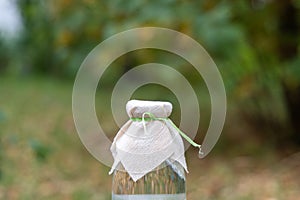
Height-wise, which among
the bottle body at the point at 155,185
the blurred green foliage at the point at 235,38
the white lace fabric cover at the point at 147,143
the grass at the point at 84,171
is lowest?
the bottle body at the point at 155,185

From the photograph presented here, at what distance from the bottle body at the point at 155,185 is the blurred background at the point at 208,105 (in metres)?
1.27

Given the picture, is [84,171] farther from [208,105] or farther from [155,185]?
[155,185]

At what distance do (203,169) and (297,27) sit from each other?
1258 millimetres

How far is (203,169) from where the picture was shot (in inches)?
192

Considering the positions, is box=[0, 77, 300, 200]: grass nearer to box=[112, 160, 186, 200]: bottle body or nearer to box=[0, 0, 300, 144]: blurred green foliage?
box=[0, 0, 300, 144]: blurred green foliage

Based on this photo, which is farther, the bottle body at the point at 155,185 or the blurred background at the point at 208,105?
the blurred background at the point at 208,105

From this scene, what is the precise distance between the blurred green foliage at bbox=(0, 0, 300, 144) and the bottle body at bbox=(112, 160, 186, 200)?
8.14 ft

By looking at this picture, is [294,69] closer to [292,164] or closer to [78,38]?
[292,164]

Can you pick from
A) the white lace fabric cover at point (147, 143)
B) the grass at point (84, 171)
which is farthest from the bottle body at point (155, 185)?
the grass at point (84, 171)

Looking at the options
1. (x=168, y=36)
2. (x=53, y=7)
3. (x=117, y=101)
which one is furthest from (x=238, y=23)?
(x=53, y=7)

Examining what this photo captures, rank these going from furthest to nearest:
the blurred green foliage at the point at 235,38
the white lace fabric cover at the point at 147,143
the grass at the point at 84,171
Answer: the blurred green foliage at the point at 235,38 < the grass at the point at 84,171 < the white lace fabric cover at the point at 147,143

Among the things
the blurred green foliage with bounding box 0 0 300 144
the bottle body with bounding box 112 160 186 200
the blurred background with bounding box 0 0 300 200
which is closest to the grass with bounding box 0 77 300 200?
the blurred background with bounding box 0 0 300 200

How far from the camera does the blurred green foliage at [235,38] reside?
4520 millimetres

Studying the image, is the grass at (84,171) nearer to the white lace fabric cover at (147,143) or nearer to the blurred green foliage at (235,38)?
the blurred green foliage at (235,38)
